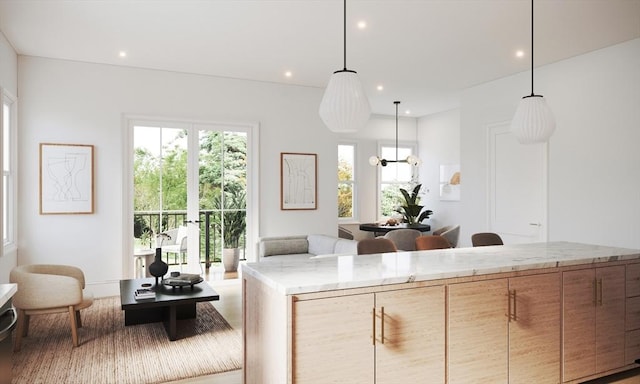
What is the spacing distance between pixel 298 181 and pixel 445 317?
434 cm

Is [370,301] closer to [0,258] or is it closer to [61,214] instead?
[0,258]

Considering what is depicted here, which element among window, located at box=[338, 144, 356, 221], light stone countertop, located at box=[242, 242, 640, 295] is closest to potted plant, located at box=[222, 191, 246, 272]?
window, located at box=[338, 144, 356, 221]

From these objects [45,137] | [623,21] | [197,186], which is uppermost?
[623,21]

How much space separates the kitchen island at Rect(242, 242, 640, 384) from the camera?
6.79 feet

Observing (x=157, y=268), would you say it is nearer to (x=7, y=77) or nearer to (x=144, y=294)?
(x=144, y=294)

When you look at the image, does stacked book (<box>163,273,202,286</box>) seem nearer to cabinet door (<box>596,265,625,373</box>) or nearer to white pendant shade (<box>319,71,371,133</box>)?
white pendant shade (<box>319,71,371,133</box>)

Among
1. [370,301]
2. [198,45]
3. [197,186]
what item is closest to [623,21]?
[370,301]

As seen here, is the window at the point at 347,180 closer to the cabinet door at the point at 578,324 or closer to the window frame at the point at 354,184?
the window frame at the point at 354,184

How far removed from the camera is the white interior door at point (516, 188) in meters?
5.43

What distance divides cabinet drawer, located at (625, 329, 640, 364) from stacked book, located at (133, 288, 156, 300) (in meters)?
3.73

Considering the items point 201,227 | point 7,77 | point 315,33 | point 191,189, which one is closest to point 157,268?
point 201,227

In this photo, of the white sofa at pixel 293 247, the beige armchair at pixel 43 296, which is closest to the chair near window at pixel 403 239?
the white sofa at pixel 293 247

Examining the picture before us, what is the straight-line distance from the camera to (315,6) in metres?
3.67

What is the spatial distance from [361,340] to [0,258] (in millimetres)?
3962
